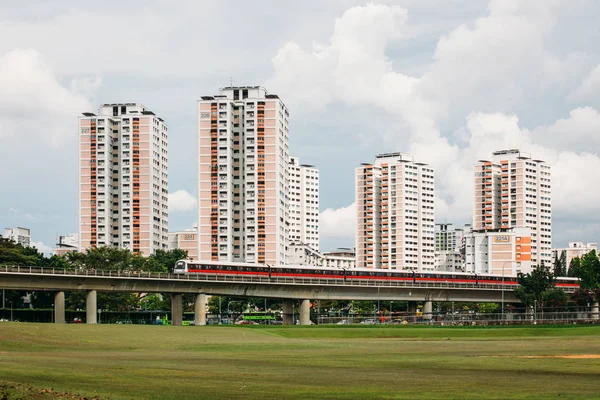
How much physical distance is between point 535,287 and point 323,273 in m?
41.1

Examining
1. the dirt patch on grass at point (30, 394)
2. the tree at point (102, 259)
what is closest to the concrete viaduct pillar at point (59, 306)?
the tree at point (102, 259)

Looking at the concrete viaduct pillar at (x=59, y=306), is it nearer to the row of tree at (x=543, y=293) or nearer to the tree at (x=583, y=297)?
the row of tree at (x=543, y=293)

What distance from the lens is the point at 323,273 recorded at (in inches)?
5974

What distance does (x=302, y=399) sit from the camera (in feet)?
79.8

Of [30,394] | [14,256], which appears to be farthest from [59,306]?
[30,394]

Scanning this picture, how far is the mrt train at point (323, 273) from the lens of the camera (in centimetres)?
14050

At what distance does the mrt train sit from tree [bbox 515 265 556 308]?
5540 mm

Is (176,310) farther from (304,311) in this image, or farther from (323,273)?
(323,273)

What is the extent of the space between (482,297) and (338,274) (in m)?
32.4

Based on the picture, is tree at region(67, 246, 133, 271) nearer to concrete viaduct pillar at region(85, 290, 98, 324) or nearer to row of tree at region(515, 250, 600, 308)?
concrete viaduct pillar at region(85, 290, 98, 324)

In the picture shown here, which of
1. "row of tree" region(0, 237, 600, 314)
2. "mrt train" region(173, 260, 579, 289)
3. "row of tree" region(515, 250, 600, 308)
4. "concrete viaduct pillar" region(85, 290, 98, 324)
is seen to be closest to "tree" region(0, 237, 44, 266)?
"row of tree" region(0, 237, 600, 314)

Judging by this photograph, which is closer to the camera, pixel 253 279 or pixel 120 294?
pixel 253 279

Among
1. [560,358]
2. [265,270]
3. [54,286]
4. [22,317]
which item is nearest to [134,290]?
[54,286]

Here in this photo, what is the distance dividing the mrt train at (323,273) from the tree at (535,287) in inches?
218
